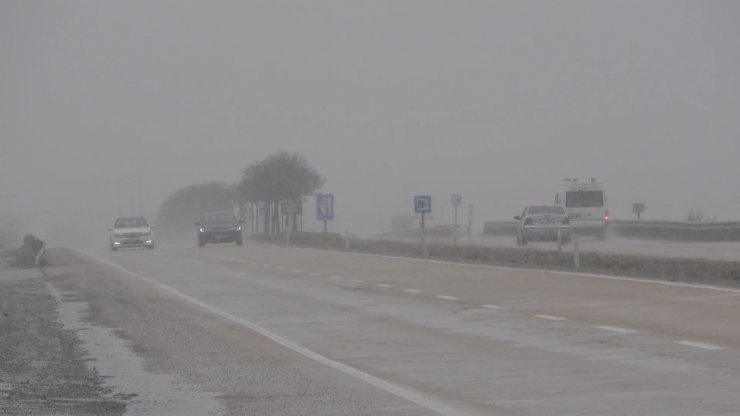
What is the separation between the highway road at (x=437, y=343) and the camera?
36.3 feet

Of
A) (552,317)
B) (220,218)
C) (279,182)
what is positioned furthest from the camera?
(279,182)

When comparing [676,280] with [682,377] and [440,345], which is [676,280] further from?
[682,377]

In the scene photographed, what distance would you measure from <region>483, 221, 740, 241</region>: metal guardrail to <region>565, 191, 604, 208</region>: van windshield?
3545 mm

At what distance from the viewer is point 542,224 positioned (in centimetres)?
4894

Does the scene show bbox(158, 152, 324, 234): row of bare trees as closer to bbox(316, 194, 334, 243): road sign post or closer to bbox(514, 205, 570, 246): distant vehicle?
bbox(316, 194, 334, 243): road sign post

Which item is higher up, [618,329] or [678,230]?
[678,230]

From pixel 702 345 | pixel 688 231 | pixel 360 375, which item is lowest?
pixel 360 375

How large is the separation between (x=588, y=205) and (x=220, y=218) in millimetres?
19115

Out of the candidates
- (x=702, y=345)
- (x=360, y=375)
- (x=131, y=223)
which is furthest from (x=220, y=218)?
(x=360, y=375)

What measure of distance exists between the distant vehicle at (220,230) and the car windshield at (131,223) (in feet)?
9.69

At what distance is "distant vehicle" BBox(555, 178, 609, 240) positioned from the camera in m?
53.8

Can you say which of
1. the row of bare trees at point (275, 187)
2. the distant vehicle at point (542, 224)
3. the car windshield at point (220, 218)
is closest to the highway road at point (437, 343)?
the distant vehicle at point (542, 224)

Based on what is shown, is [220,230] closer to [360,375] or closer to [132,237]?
[132,237]

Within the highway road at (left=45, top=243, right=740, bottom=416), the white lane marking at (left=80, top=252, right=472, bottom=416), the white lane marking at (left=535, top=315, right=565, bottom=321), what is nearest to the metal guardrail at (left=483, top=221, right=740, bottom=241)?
the highway road at (left=45, top=243, right=740, bottom=416)
